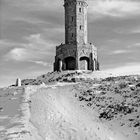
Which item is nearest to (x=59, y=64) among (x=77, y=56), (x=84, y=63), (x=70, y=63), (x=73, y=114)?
(x=70, y=63)

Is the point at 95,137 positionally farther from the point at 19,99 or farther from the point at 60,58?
the point at 60,58

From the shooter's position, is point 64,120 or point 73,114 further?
point 73,114

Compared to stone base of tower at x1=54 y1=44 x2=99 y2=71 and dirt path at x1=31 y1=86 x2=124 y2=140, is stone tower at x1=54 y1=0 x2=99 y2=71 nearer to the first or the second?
stone base of tower at x1=54 y1=44 x2=99 y2=71

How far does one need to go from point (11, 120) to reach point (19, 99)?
7.90 metres

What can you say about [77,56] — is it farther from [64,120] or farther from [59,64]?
[64,120]

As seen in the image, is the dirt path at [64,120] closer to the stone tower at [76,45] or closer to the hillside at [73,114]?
the hillside at [73,114]

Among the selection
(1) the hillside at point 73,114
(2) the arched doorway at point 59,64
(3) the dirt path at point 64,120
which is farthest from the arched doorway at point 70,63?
(3) the dirt path at point 64,120

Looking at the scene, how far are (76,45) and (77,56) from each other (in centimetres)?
254

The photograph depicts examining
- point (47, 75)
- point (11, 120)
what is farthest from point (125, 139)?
point (47, 75)

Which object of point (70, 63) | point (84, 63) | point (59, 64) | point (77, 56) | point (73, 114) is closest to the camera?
point (73, 114)

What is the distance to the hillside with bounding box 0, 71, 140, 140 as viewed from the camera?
834 inches

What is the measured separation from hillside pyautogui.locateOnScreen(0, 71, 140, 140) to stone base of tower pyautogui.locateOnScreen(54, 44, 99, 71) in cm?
2410

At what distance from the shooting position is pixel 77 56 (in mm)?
61219

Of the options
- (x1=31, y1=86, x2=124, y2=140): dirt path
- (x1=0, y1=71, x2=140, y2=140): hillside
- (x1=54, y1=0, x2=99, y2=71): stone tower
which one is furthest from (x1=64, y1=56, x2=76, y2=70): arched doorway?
(x1=31, y1=86, x2=124, y2=140): dirt path
